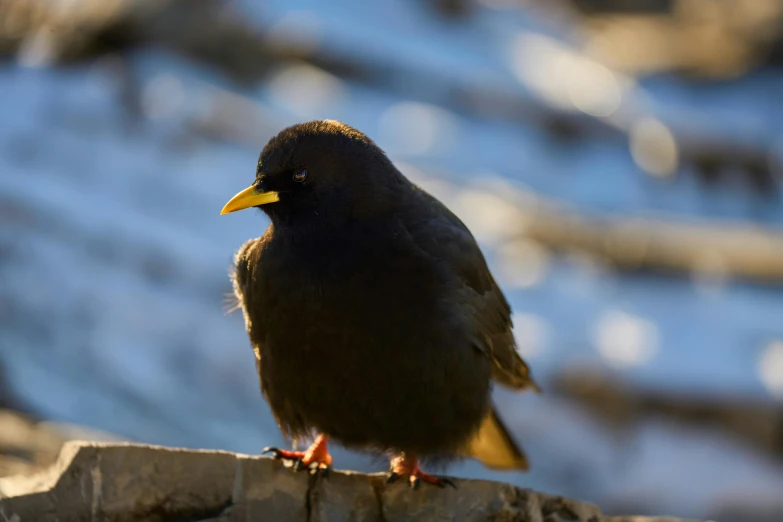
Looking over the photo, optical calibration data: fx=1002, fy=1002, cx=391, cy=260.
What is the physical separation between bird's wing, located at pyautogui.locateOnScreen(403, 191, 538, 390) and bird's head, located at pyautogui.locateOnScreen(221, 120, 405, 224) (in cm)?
33

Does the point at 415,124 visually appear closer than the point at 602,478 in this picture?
No

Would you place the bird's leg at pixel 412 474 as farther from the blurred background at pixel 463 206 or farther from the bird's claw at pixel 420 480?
the blurred background at pixel 463 206

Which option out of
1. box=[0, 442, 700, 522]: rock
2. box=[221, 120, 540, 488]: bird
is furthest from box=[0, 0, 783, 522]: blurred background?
box=[221, 120, 540, 488]: bird

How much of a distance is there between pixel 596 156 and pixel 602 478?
19.5 ft

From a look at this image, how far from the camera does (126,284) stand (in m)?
11.6

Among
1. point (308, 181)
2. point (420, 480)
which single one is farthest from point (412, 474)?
point (308, 181)

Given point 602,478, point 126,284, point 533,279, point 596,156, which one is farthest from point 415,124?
point 602,478

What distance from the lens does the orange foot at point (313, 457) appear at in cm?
478

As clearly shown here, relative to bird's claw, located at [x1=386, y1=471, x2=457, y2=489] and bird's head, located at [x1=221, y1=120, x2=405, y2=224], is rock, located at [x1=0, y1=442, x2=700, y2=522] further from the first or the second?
bird's head, located at [x1=221, y1=120, x2=405, y2=224]

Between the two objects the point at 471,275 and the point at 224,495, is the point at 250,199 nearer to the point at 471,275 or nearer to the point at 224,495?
the point at 471,275

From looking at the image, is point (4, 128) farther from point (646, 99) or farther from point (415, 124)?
point (646, 99)

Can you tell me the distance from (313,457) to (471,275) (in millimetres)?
1196

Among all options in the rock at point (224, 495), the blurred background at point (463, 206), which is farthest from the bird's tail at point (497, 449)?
the blurred background at point (463, 206)

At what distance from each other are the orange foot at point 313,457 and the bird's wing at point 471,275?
93 centimetres
